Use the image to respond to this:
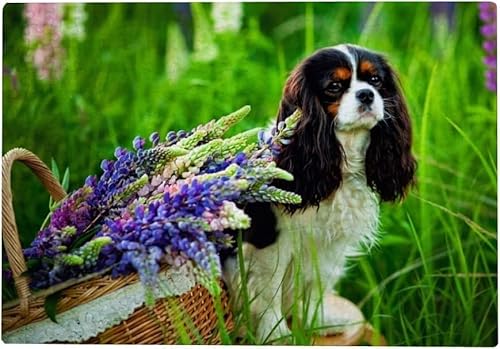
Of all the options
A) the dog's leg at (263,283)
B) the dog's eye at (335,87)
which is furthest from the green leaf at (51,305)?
the dog's eye at (335,87)

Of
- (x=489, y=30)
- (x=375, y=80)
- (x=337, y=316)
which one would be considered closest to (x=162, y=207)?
(x=375, y=80)

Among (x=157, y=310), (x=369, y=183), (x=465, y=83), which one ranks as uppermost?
(x=465, y=83)

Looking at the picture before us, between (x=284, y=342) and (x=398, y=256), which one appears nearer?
(x=284, y=342)

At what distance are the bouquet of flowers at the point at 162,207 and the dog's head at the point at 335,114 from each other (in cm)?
5

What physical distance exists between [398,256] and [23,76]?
1099 millimetres

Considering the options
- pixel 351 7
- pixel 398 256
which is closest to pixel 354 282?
pixel 398 256

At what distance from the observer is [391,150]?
1.82 meters

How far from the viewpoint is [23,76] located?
7.00 feet

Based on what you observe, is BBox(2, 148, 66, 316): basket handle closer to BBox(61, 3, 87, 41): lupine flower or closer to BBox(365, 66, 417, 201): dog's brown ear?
BBox(61, 3, 87, 41): lupine flower

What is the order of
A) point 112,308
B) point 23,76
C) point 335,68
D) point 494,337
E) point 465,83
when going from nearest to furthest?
point 112,308 < point 335,68 < point 494,337 < point 23,76 < point 465,83

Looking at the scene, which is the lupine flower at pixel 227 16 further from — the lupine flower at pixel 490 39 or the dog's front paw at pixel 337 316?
the dog's front paw at pixel 337 316

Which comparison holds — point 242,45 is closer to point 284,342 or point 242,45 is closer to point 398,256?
point 398,256

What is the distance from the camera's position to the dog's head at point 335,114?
1733 mm

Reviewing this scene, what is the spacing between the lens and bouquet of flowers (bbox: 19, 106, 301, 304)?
4.99ft
